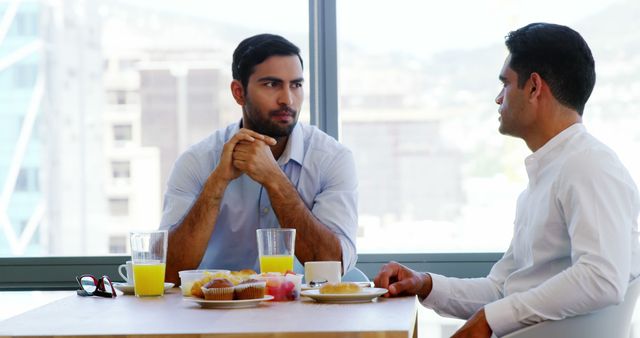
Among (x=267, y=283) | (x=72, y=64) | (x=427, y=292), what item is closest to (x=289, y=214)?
(x=427, y=292)

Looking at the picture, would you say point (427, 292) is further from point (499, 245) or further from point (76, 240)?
point (76, 240)

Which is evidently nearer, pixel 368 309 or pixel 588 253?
pixel 368 309

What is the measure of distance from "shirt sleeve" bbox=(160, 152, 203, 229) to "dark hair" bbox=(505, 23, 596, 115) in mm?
1185

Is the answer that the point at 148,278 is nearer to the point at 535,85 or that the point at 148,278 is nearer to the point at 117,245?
the point at 535,85

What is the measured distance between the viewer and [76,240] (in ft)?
12.7

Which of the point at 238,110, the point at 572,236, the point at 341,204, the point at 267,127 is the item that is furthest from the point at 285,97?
the point at 572,236

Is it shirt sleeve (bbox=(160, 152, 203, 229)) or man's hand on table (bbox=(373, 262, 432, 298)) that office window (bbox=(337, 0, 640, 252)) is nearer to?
shirt sleeve (bbox=(160, 152, 203, 229))

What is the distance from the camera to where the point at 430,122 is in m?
3.82

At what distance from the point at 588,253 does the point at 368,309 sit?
516 mm

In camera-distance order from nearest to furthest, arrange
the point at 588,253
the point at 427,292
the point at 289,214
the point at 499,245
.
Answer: the point at 588,253 → the point at 427,292 → the point at 289,214 → the point at 499,245

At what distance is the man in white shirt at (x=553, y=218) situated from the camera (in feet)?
7.16

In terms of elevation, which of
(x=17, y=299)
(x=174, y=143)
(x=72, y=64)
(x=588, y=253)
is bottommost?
(x=17, y=299)

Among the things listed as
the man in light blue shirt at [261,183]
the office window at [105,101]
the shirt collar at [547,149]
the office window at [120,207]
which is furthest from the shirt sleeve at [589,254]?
the office window at [120,207]

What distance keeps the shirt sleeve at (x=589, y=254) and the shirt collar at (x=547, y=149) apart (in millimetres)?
179
